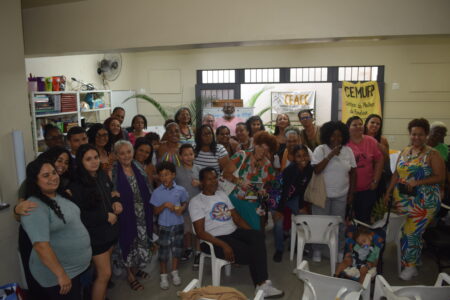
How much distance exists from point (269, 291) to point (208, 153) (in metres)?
1.48

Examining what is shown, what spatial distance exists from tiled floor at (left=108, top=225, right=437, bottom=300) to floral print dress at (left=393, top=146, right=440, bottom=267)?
0.86 feet

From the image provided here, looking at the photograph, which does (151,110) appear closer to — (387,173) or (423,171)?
(387,173)

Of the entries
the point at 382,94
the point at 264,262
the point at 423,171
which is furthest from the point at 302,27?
the point at 382,94

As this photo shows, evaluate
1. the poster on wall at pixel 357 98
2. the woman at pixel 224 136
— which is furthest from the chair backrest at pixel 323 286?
the poster on wall at pixel 357 98

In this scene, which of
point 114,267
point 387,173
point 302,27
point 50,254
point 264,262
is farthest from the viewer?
point 387,173

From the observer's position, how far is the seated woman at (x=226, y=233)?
3016mm

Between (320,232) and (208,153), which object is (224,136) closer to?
(208,153)

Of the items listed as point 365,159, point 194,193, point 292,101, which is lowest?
point 194,193

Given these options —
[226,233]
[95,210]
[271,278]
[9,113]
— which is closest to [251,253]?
[226,233]

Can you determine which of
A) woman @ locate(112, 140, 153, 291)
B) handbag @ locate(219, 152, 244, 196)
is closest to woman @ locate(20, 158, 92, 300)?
woman @ locate(112, 140, 153, 291)

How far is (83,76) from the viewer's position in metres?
7.51

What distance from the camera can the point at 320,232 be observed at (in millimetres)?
3393

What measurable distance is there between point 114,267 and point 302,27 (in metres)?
3.01

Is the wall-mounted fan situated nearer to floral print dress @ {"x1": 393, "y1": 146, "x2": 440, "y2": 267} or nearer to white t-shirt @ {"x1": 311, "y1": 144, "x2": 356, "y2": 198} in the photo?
white t-shirt @ {"x1": 311, "y1": 144, "x2": 356, "y2": 198}
